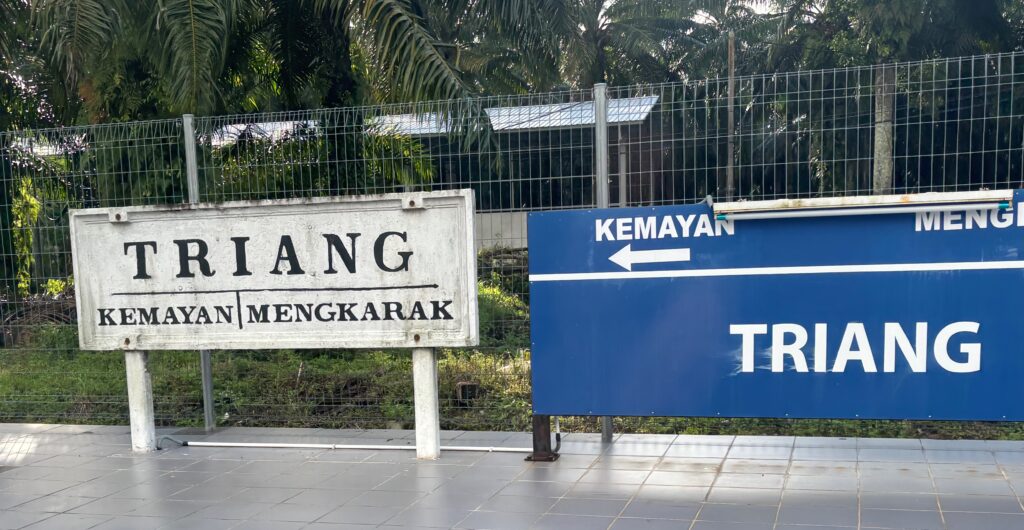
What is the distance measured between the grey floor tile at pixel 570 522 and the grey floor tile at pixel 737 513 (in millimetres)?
536

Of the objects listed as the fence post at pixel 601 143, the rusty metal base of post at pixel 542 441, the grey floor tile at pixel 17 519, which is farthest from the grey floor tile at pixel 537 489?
the grey floor tile at pixel 17 519

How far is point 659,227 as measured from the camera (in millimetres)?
5590

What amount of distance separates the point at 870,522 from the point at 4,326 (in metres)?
7.42

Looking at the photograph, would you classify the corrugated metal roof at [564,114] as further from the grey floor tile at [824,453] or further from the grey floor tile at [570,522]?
the grey floor tile at [570,522]

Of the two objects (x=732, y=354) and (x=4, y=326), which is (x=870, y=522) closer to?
(x=732, y=354)

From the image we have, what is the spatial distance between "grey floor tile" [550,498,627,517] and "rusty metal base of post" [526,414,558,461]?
0.95 m

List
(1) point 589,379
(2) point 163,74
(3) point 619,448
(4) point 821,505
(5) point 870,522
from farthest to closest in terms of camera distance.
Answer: (2) point 163,74 < (3) point 619,448 < (1) point 589,379 < (4) point 821,505 < (5) point 870,522

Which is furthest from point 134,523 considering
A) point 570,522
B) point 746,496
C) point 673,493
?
point 746,496

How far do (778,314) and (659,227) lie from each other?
0.94 meters

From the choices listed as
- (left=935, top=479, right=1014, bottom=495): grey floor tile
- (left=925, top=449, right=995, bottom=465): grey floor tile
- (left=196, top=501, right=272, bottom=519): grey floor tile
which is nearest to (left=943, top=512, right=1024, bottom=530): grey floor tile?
(left=935, top=479, right=1014, bottom=495): grey floor tile

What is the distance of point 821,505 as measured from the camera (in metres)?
4.83

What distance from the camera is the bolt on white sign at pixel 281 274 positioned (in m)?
6.03

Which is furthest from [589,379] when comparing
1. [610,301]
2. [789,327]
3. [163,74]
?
[163,74]

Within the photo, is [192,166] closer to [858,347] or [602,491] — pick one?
[602,491]
